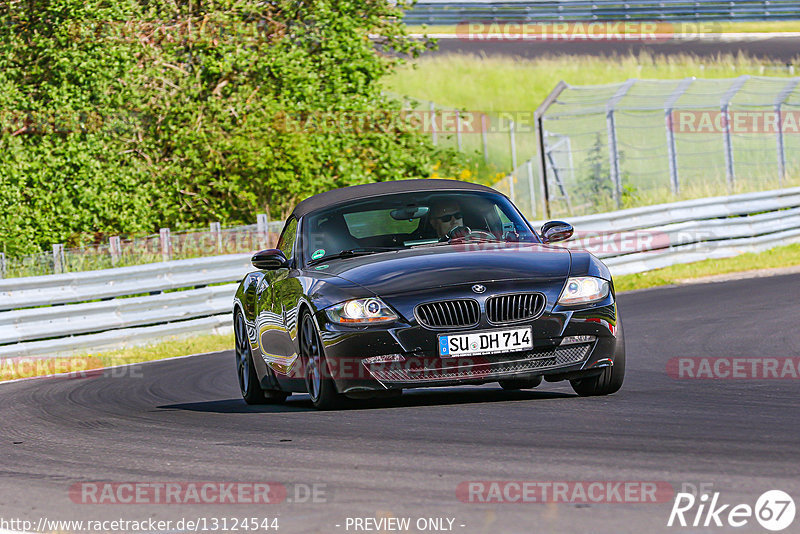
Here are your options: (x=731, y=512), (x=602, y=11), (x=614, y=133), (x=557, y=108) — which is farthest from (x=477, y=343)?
(x=602, y=11)

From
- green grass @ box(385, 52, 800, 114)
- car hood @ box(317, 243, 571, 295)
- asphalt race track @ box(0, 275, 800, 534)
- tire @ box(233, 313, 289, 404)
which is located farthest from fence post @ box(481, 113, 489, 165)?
car hood @ box(317, 243, 571, 295)

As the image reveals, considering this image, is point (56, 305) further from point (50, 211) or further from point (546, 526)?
point (546, 526)

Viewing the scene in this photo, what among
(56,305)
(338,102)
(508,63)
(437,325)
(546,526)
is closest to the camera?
(546,526)

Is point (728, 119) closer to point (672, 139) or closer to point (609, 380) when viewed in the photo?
point (672, 139)

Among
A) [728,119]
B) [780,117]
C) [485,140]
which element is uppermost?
[728,119]

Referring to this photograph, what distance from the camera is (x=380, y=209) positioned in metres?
9.38

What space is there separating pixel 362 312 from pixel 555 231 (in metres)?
1.95

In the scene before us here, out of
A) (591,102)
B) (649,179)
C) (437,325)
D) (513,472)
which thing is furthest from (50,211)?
(513,472)

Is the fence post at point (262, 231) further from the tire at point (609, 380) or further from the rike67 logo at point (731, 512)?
the rike67 logo at point (731, 512)

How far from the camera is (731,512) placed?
4.60 metres

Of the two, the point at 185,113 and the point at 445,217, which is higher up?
the point at 445,217

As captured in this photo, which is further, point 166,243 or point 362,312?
point 166,243

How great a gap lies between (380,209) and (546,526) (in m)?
5.00

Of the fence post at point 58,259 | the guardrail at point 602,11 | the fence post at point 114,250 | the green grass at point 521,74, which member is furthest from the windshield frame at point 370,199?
the guardrail at point 602,11
